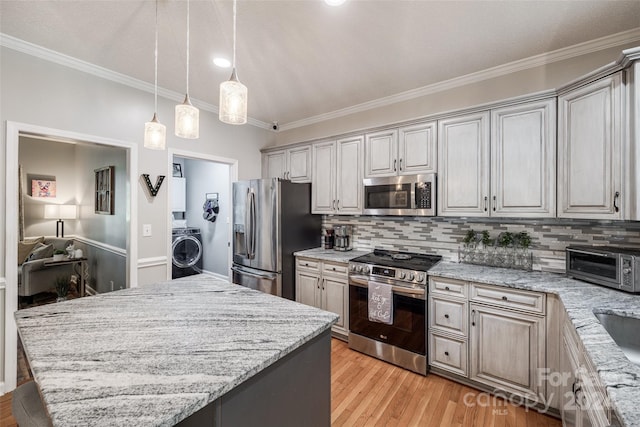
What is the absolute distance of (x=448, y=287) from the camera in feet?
7.63

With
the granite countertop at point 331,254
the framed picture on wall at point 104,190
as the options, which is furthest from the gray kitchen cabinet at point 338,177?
the framed picture on wall at point 104,190

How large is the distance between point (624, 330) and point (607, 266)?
0.47m

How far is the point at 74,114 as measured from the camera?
241cm

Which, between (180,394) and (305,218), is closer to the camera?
(180,394)

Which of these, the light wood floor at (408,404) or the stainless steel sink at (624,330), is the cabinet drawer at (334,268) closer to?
the light wood floor at (408,404)

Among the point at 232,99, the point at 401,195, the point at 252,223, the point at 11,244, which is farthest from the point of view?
the point at 252,223

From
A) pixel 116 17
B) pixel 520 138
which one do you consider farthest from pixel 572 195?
pixel 116 17

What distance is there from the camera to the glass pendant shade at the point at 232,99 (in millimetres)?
1312

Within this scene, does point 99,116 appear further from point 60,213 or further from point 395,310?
point 60,213

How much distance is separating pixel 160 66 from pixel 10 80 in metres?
1.04

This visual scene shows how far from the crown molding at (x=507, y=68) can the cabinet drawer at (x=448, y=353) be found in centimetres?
235

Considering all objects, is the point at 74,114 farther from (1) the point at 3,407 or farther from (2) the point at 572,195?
(2) the point at 572,195

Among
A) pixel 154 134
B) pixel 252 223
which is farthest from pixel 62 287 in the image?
pixel 154 134

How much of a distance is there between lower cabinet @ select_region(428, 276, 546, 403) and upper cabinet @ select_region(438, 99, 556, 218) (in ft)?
2.23
